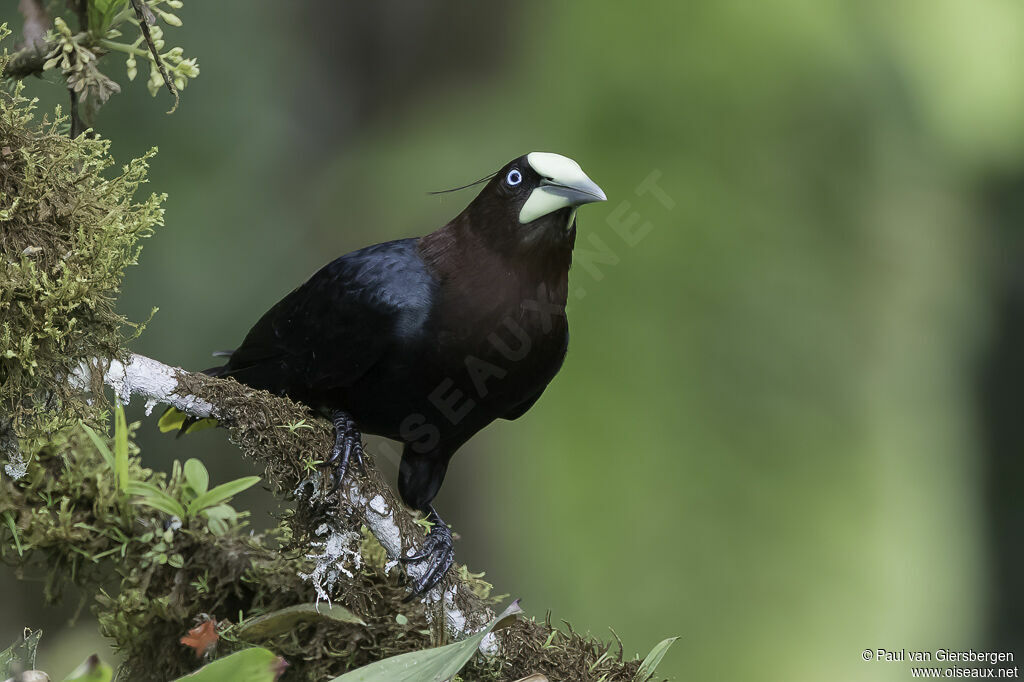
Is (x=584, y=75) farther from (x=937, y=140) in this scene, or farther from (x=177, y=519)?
(x=177, y=519)

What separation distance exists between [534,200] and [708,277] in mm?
1309

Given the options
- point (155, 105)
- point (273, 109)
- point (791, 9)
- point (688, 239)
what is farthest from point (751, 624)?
point (155, 105)

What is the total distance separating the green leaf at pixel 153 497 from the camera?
→ 46.2 inches

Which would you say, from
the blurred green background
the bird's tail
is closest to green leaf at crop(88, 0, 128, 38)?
the bird's tail

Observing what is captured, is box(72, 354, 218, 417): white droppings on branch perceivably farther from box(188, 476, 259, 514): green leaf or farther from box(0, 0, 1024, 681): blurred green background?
box(0, 0, 1024, 681): blurred green background

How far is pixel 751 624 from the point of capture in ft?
8.32

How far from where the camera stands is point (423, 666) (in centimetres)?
101

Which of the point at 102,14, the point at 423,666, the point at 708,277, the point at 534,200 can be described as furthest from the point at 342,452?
the point at 708,277

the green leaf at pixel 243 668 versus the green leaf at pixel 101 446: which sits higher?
the green leaf at pixel 101 446

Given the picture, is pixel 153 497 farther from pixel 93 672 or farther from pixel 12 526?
pixel 93 672

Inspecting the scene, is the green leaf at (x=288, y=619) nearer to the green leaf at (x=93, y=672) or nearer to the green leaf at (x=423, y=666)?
the green leaf at (x=423, y=666)

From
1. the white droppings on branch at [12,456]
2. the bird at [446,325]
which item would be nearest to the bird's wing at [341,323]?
the bird at [446,325]

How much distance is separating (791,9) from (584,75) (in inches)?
22.2

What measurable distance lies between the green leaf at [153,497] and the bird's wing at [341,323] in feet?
0.87
